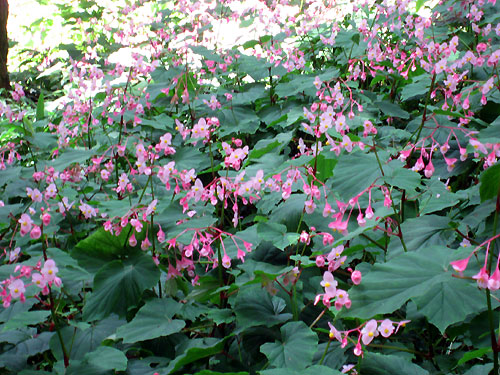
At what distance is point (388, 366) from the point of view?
1.13 metres

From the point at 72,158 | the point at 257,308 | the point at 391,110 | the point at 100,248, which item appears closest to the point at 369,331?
the point at 257,308

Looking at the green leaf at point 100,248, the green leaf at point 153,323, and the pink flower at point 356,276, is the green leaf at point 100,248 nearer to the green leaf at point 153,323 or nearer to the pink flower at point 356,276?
the green leaf at point 153,323

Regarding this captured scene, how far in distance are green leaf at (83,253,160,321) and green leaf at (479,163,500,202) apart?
103 centimetres

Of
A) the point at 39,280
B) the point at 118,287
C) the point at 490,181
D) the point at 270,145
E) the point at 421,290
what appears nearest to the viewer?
the point at 421,290

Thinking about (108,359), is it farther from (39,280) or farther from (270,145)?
(270,145)

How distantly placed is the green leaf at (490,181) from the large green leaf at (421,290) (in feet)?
0.53

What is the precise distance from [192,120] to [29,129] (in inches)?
40.4

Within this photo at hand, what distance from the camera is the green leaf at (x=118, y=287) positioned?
4.97 feet

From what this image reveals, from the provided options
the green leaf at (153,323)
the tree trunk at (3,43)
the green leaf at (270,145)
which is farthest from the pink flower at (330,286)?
the tree trunk at (3,43)

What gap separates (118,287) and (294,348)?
65 centimetres

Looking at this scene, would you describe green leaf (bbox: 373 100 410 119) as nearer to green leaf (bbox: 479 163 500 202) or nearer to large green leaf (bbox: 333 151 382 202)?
large green leaf (bbox: 333 151 382 202)

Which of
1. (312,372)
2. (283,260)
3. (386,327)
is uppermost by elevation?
(386,327)

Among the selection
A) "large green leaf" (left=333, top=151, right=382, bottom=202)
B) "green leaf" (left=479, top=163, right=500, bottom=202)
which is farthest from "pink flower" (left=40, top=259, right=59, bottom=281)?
"green leaf" (left=479, top=163, right=500, bottom=202)

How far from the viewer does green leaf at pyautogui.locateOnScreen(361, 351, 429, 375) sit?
43.6 inches
